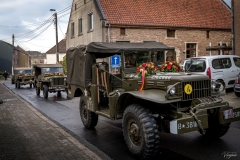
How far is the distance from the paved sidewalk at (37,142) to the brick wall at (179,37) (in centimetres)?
1553

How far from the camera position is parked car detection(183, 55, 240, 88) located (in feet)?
40.8

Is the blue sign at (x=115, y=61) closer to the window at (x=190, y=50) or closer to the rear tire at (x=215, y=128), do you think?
the rear tire at (x=215, y=128)

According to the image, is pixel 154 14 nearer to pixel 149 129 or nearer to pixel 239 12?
pixel 239 12

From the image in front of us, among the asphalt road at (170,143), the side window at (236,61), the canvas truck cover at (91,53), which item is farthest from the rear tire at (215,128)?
the side window at (236,61)

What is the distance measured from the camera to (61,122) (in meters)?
8.73

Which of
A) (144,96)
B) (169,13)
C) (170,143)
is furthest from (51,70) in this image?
(144,96)

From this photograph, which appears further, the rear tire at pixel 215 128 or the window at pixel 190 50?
the window at pixel 190 50

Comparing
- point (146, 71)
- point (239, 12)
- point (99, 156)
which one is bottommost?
point (99, 156)

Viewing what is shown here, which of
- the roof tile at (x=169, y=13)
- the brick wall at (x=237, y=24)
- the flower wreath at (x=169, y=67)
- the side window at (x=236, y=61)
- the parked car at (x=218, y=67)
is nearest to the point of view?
the flower wreath at (x=169, y=67)

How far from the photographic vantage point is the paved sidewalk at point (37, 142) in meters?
5.30

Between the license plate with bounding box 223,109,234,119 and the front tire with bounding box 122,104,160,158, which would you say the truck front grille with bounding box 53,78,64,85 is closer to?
the front tire with bounding box 122,104,160,158

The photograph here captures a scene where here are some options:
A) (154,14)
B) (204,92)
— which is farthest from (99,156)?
(154,14)

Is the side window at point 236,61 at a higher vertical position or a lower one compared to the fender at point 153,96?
higher

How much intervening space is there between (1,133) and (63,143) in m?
2.08
